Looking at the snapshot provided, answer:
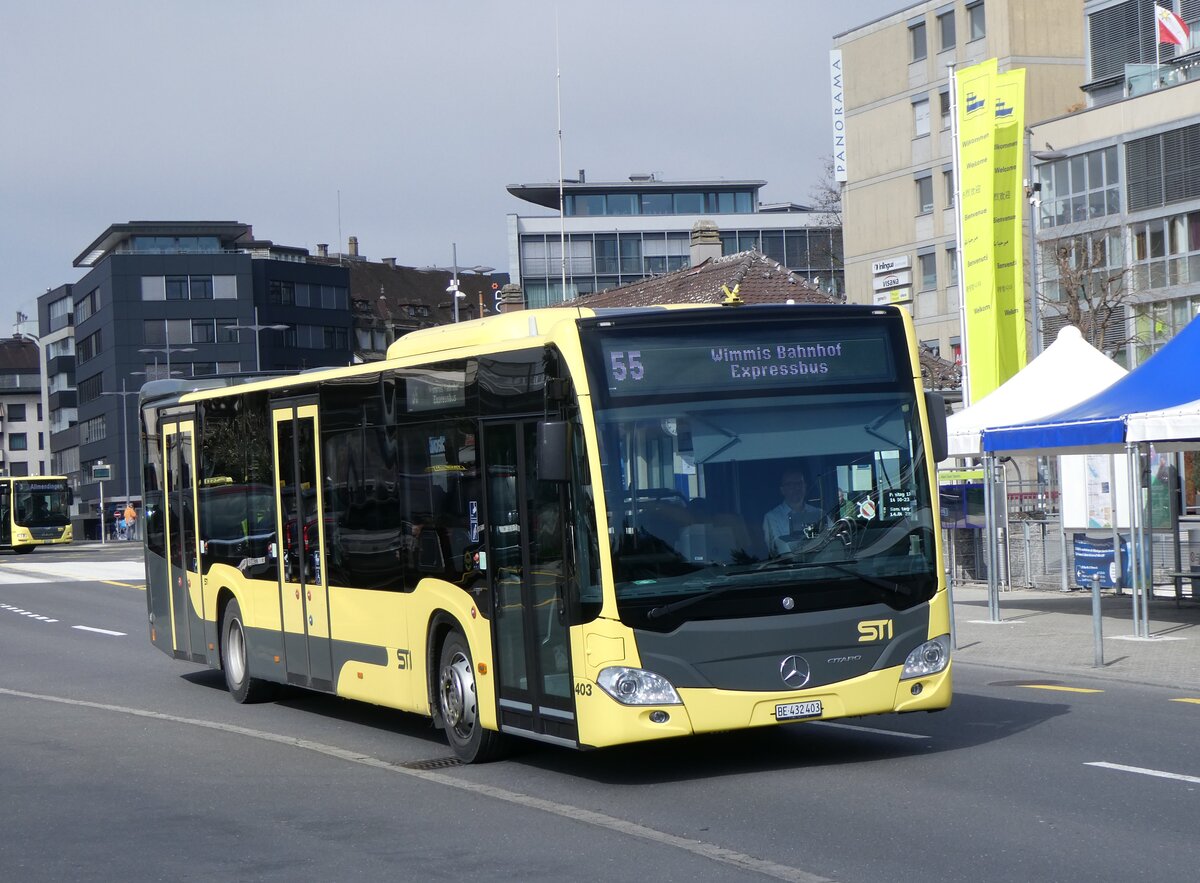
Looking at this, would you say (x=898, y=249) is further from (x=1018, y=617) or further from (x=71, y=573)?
(x=1018, y=617)

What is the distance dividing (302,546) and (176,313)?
108 meters

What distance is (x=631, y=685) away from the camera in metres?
9.84

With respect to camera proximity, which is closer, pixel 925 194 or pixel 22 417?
pixel 925 194

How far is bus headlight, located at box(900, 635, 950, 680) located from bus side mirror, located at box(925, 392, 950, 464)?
110 cm

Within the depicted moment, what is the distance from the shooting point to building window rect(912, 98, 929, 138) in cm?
7156

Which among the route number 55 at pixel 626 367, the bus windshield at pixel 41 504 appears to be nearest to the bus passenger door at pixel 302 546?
the route number 55 at pixel 626 367

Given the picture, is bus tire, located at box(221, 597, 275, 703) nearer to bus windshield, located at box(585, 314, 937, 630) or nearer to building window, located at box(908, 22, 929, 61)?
bus windshield, located at box(585, 314, 937, 630)

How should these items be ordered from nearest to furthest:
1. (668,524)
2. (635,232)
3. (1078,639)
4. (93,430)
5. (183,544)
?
(668,524) → (183,544) → (1078,639) → (635,232) → (93,430)

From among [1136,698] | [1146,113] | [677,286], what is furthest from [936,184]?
[1136,698]

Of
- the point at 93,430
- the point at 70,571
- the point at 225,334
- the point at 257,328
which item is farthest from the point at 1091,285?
the point at 93,430

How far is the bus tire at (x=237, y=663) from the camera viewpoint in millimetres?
A: 15633

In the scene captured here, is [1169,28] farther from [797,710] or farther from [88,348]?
[88,348]

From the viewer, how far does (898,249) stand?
7300 centimetres

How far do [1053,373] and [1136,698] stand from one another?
32.4ft
